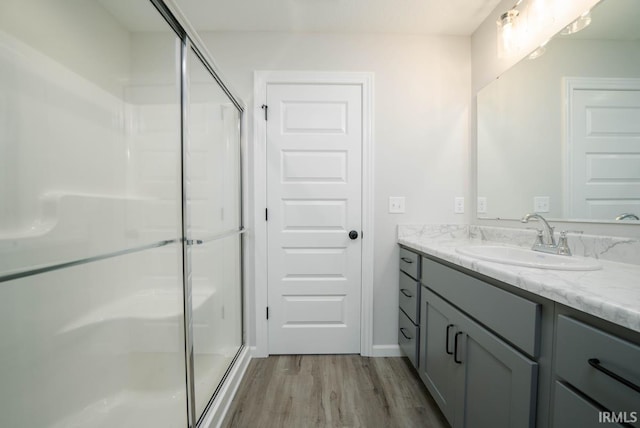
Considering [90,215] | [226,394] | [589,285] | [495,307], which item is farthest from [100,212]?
[589,285]

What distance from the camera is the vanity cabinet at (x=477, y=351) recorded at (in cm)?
72

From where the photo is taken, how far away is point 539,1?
1.31m

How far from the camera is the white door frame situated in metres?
1.78

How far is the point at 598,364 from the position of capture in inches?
21.0

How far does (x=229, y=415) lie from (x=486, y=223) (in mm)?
2025

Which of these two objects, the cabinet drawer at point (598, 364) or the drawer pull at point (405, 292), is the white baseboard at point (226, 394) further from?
the cabinet drawer at point (598, 364)

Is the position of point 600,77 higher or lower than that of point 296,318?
higher

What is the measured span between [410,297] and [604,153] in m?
1.17

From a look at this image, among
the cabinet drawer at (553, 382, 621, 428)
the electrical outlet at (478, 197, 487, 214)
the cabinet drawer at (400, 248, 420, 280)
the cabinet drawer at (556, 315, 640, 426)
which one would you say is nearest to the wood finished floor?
the cabinet drawer at (400, 248, 420, 280)

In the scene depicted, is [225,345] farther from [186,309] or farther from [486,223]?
[486,223]

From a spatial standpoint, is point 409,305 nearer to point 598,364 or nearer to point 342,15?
point 598,364

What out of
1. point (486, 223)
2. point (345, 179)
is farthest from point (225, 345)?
point (486, 223)

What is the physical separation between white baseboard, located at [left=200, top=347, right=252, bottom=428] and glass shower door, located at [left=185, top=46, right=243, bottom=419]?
0.14 feet

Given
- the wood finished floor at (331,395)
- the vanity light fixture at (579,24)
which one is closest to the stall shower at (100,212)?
the wood finished floor at (331,395)
